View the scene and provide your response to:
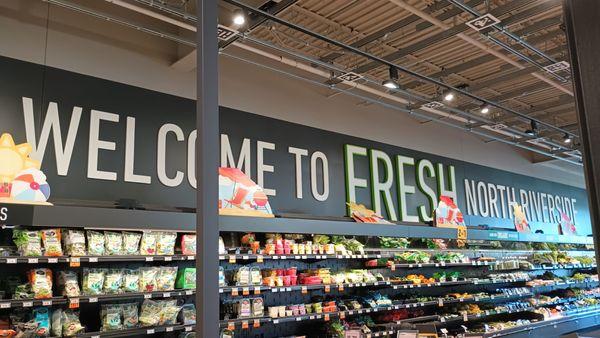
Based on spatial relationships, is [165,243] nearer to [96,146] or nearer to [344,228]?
[96,146]

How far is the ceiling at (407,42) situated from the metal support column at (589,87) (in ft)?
13.3

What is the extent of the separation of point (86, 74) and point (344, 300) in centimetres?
451

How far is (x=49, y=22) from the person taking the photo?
18.1 ft

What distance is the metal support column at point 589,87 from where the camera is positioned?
1.49m

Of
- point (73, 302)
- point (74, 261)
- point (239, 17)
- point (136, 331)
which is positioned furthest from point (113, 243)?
point (239, 17)

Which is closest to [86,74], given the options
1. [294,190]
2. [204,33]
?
[294,190]

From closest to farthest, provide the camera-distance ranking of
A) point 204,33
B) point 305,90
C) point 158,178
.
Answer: point 204,33
point 158,178
point 305,90

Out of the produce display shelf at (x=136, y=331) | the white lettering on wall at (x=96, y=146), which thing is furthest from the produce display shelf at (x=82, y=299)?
the white lettering on wall at (x=96, y=146)

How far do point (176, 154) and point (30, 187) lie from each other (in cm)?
203

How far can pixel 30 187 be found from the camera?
15.0 ft

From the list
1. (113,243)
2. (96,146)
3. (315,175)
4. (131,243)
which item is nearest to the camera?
(113,243)

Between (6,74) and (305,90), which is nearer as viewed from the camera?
(6,74)

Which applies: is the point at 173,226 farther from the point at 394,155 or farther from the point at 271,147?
the point at 394,155

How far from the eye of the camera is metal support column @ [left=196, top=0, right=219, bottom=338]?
2.16 metres
